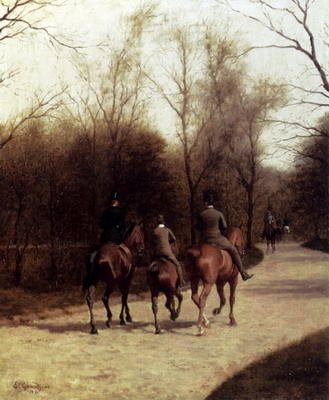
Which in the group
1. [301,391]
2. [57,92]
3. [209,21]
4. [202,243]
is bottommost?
[301,391]

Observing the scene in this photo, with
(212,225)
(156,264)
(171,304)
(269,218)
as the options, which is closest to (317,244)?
(269,218)

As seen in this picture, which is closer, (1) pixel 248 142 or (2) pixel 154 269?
(2) pixel 154 269

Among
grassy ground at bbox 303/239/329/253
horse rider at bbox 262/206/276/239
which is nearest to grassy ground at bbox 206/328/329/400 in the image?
grassy ground at bbox 303/239/329/253

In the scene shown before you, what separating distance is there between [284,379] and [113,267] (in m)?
4.30

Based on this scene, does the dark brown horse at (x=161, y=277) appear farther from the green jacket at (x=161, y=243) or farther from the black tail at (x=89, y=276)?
the black tail at (x=89, y=276)

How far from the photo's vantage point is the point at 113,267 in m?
10.9

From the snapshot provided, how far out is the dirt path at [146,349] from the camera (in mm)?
7352

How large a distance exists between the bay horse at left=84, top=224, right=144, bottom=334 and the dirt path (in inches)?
21.1

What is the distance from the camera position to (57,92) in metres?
13.6

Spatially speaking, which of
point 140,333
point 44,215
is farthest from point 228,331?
point 44,215

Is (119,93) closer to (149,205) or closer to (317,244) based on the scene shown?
(149,205)

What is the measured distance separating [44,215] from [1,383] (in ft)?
32.5

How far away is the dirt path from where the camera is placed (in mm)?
7352

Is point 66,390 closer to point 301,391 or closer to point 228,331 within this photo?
point 301,391
